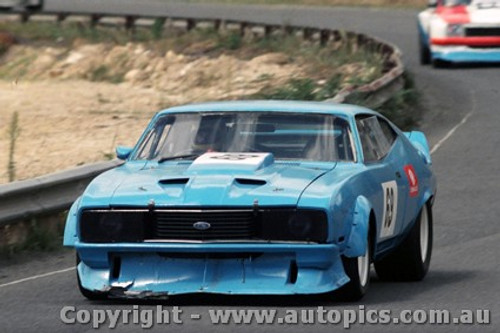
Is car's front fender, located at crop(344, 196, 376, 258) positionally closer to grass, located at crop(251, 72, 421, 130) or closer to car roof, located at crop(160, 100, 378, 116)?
car roof, located at crop(160, 100, 378, 116)

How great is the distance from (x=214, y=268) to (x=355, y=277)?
0.79m

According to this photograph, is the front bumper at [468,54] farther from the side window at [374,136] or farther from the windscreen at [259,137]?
the windscreen at [259,137]

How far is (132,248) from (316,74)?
18611 millimetres

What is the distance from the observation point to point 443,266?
1111 centimetres

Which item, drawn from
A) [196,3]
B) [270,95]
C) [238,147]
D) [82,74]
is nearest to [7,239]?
[238,147]

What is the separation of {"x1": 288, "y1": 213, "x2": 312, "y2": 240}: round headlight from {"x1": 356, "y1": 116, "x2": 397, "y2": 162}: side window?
1.24m

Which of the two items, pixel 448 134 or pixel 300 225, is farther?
pixel 448 134

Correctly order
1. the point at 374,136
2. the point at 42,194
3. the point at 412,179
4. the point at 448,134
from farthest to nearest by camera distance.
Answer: the point at 448,134, the point at 42,194, the point at 412,179, the point at 374,136

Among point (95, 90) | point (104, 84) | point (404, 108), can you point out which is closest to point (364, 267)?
point (404, 108)

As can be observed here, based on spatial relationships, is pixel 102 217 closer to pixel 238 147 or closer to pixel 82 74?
pixel 238 147

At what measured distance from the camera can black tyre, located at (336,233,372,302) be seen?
29.2 ft

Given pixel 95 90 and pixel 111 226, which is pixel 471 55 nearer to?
pixel 95 90

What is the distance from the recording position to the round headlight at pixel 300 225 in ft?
28.7

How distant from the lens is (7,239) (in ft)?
38.4
